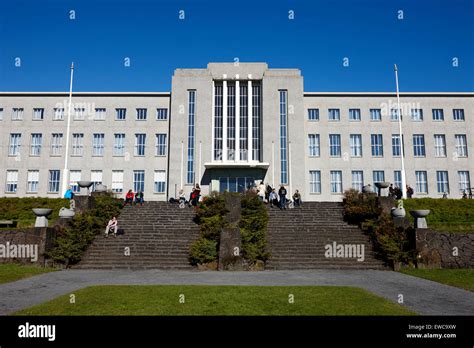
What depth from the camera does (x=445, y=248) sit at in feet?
53.0

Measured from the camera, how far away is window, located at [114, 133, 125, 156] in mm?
41469

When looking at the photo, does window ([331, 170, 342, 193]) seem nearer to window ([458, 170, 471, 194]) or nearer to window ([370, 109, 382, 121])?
window ([370, 109, 382, 121])

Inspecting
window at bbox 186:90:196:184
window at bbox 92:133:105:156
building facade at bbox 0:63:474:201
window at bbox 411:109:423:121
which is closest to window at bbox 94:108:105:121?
building facade at bbox 0:63:474:201

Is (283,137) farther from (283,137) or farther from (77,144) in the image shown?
(77,144)

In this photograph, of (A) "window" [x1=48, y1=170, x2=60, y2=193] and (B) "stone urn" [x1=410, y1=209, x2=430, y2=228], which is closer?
(B) "stone urn" [x1=410, y1=209, x2=430, y2=228]

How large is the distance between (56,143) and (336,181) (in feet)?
103

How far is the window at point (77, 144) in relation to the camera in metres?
41.4

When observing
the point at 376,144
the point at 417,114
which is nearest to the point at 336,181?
the point at 376,144

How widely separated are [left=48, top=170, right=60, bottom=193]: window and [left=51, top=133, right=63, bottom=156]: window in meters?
2.11

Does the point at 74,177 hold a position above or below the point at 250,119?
below

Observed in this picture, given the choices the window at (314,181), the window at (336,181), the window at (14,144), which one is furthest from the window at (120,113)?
the window at (336,181)

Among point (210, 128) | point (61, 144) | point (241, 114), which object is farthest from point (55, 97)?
point (241, 114)
